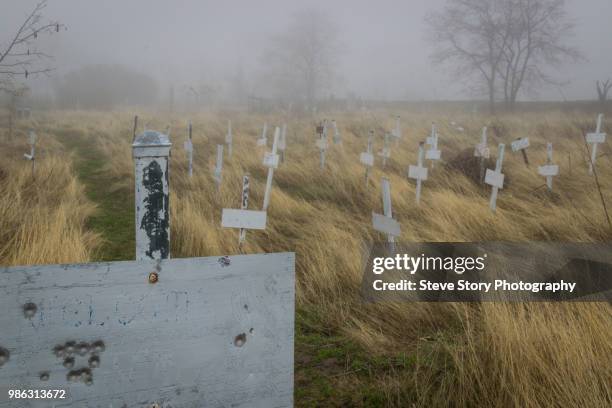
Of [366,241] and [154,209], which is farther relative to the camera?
[366,241]

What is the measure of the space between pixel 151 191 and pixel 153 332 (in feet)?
2.06

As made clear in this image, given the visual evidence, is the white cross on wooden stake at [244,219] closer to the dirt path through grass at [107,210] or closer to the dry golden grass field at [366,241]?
the dry golden grass field at [366,241]

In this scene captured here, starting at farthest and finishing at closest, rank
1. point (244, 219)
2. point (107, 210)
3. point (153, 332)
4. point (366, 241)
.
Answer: point (107, 210)
point (366, 241)
point (244, 219)
point (153, 332)

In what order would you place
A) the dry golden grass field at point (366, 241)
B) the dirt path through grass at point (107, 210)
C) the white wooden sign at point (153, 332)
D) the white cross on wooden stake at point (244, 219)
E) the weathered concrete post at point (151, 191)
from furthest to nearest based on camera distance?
1. the dirt path through grass at point (107, 210)
2. the white cross on wooden stake at point (244, 219)
3. the dry golden grass field at point (366, 241)
4. the weathered concrete post at point (151, 191)
5. the white wooden sign at point (153, 332)

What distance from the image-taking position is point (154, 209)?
1.97 m

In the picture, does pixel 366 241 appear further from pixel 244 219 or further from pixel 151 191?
pixel 151 191

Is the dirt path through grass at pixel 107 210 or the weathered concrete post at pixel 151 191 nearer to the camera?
the weathered concrete post at pixel 151 191

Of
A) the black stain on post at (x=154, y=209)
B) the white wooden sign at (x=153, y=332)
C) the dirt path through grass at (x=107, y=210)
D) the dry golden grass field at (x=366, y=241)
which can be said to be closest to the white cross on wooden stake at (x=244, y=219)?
the dry golden grass field at (x=366, y=241)

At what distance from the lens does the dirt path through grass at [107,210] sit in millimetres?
5068

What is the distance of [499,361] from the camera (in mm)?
2500

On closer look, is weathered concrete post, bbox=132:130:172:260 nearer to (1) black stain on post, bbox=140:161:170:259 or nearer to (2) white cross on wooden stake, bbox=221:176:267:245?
(1) black stain on post, bbox=140:161:170:259

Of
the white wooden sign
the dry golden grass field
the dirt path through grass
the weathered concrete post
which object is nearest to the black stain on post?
the weathered concrete post

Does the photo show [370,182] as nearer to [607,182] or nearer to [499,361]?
[607,182]

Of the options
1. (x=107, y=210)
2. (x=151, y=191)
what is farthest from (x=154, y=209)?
(x=107, y=210)
